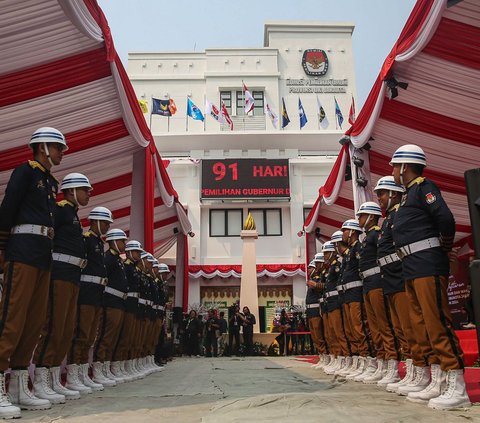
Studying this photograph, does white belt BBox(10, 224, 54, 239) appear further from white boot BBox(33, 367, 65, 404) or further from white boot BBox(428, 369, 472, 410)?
white boot BBox(428, 369, 472, 410)

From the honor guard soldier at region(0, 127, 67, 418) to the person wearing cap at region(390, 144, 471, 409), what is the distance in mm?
2409

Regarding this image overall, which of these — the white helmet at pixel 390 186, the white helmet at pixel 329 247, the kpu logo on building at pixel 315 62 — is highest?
the kpu logo on building at pixel 315 62

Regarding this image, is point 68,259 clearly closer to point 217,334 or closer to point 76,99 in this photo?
point 76,99

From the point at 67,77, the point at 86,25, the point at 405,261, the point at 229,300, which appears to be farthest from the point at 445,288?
the point at 229,300

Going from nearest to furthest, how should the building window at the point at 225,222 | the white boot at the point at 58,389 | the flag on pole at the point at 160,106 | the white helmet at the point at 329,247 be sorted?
the white boot at the point at 58,389 < the white helmet at the point at 329,247 < the flag on pole at the point at 160,106 < the building window at the point at 225,222

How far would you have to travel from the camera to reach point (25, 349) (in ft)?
10.1

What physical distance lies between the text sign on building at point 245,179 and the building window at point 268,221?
37.2 inches

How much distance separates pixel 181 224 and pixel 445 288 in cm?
1112

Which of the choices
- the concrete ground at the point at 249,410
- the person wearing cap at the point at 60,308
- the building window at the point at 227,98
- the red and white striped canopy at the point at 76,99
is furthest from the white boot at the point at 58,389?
the building window at the point at 227,98

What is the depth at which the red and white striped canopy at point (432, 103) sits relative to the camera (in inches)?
189

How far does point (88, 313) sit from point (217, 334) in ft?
31.7

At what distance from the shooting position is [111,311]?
5031mm

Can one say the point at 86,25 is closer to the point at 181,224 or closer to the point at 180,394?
the point at 180,394

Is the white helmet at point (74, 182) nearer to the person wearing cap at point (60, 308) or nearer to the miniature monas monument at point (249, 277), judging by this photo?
the person wearing cap at point (60, 308)
